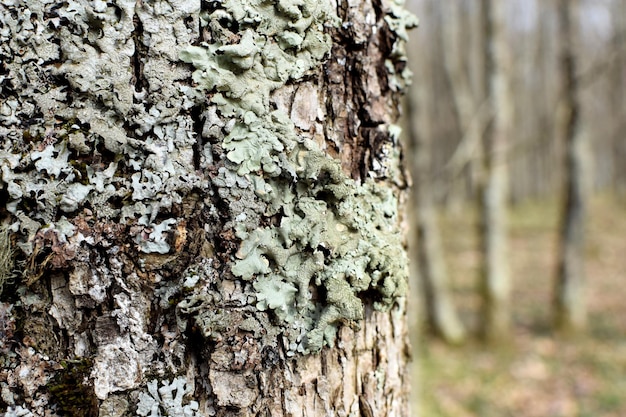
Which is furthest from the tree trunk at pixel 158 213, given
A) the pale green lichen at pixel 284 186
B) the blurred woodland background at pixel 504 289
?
the blurred woodland background at pixel 504 289

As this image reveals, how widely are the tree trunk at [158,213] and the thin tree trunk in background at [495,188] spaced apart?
22.2 feet

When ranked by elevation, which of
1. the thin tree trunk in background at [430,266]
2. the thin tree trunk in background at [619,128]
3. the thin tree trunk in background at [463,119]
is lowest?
the thin tree trunk in background at [430,266]

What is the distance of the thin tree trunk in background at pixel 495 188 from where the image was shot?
7.45 meters

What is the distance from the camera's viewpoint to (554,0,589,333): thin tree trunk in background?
293 inches

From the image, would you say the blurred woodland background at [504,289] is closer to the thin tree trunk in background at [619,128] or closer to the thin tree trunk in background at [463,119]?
the thin tree trunk in background at [463,119]

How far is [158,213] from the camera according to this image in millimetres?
904

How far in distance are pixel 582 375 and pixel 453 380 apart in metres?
1.73

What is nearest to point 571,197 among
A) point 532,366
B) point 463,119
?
point 463,119

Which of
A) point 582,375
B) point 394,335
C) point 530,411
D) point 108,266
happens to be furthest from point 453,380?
point 108,266

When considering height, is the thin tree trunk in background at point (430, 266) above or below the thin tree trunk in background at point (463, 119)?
below

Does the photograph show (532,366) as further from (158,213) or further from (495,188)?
(158,213)

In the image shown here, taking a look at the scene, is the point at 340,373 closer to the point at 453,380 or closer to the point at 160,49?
the point at 160,49

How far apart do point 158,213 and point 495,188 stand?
7374mm

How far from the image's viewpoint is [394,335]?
1.15 meters
